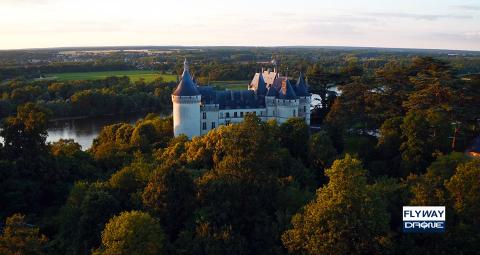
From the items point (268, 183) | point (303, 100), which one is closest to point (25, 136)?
point (268, 183)

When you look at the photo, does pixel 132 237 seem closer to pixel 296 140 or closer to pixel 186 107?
pixel 296 140

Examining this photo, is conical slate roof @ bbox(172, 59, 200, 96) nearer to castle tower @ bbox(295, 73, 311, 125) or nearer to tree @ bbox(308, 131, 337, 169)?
castle tower @ bbox(295, 73, 311, 125)

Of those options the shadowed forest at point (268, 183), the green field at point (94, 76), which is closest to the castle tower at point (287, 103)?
the shadowed forest at point (268, 183)

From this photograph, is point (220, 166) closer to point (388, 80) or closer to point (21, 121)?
point (21, 121)

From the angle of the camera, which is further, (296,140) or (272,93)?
(272,93)

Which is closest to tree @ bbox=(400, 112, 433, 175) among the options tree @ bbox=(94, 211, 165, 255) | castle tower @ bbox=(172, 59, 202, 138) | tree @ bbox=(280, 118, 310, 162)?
tree @ bbox=(280, 118, 310, 162)
